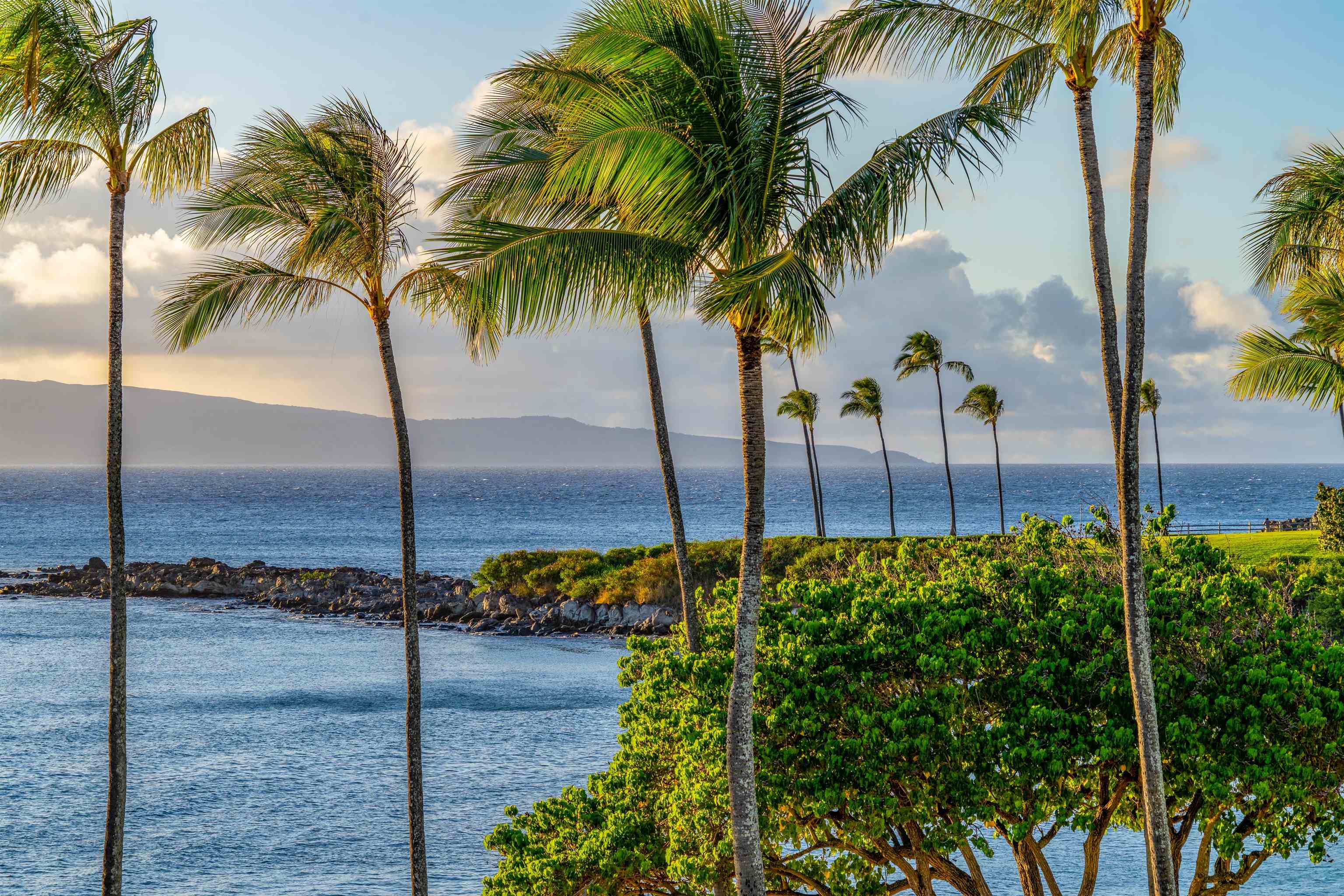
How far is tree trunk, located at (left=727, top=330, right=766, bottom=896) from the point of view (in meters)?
10.3

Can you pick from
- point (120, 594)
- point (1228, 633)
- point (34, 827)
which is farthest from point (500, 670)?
point (1228, 633)

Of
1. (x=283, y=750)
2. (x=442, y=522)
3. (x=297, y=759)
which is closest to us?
(x=297, y=759)

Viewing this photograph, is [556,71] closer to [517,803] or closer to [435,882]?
[435,882]

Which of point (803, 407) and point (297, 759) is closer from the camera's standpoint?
point (297, 759)

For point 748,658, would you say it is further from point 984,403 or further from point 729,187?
point 984,403

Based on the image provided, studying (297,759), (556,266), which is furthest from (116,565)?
(297,759)

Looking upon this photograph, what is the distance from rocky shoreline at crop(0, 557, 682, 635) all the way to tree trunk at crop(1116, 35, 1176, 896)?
123ft

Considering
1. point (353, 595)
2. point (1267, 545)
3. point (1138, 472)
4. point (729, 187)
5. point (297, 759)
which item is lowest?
point (297, 759)

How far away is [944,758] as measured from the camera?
12.1 m

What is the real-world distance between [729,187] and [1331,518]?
35.7m

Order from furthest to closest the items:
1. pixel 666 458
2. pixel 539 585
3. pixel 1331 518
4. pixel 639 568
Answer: pixel 539 585, pixel 639 568, pixel 1331 518, pixel 666 458

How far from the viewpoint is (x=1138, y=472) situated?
10.5 m

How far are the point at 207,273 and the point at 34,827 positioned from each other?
19.0 m

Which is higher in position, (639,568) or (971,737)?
(971,737)
